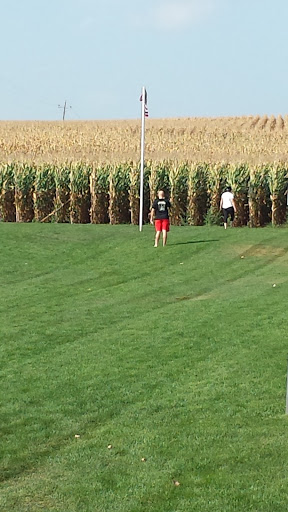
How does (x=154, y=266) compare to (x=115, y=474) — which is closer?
(x=115, y=474)

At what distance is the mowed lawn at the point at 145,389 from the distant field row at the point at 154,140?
19.2 m

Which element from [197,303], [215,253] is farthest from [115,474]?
[215,253]

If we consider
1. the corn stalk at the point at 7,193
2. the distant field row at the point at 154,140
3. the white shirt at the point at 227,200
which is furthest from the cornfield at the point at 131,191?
the white shirt at the point at 227,200

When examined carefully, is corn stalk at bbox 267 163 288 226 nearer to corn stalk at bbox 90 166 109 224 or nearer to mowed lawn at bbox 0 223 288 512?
corn stalk at bbox 90 166 109 224

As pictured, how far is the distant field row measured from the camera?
41594 millimetres

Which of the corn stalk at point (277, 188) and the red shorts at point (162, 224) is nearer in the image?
the red shorts at point (162, 224)

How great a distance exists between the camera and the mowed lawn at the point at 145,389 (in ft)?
23.2

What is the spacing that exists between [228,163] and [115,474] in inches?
1167

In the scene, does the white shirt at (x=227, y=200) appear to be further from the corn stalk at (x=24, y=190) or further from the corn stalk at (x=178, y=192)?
the corn stalk at (x=24, y=190)

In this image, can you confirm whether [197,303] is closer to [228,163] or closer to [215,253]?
[215,253]

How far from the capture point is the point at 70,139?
6284 centimetres

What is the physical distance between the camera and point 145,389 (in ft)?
34.5

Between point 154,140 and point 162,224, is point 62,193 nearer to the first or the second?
point 162,224

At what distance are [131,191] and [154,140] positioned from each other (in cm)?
2338
